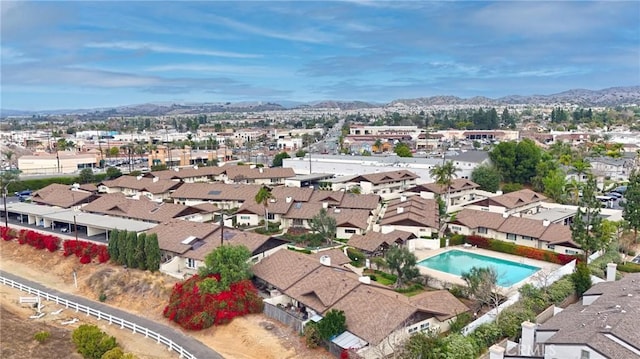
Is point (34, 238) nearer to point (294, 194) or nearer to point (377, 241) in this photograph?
point (294, 194)

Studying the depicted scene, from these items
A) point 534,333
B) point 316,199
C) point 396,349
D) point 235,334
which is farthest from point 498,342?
point 316,199

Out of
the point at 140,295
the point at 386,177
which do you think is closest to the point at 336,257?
the point at 140,295

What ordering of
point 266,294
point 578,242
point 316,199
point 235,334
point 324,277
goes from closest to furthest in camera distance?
point 235,334, point 324,277, point 266,294, point 578,242, point 316,199

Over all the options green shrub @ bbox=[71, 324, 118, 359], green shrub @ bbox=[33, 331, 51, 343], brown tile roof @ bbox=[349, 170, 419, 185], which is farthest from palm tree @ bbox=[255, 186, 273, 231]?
green shrub @ bbox=[33, 331, 51, 343]

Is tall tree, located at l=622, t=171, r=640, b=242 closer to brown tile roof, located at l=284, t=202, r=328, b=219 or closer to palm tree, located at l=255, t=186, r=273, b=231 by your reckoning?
brown tile roof, located at l=284, t=202, r=328, b=219

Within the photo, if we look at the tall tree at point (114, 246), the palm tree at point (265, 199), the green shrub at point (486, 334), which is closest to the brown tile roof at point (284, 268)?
the green shrub at point (486, 334)

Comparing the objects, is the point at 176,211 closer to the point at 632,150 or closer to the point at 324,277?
the point at 324,277

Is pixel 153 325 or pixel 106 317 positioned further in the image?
pixel 106 317
